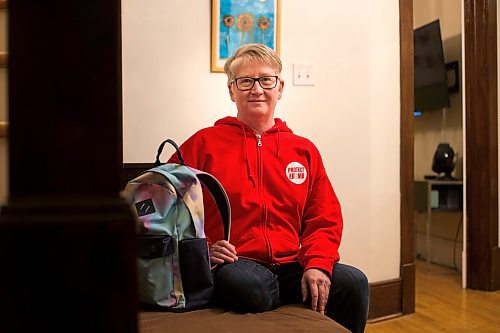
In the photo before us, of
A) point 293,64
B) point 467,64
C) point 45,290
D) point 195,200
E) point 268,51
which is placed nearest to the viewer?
point 45,290

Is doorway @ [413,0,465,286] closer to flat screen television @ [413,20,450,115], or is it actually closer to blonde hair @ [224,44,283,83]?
flat screen television @ [413,20,450,115]

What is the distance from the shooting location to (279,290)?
4.81ft

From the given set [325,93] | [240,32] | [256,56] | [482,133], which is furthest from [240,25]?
[482,133]

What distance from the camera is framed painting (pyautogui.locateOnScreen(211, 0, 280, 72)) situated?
217 centimetres

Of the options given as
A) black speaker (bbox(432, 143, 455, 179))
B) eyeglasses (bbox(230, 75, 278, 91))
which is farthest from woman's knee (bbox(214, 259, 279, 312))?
black speaker (bbox(432, 143, 455, 179))

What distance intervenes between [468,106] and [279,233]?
209 centimetres

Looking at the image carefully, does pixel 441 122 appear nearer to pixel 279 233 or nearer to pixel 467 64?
pixel 467 64

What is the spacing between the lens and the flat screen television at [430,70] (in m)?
3.93

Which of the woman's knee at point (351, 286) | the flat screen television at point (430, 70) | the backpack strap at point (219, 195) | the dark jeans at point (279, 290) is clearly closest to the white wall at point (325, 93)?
the backpack strap at point (219, 195)

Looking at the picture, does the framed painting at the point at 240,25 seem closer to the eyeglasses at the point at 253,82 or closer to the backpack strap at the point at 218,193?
the eyeglasses at the point at 253,82

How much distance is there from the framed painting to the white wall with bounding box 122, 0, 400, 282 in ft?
0.13

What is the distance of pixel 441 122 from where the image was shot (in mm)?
4184

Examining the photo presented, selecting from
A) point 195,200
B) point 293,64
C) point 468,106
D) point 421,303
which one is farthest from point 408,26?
point 195,200

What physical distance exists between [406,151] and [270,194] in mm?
1184
